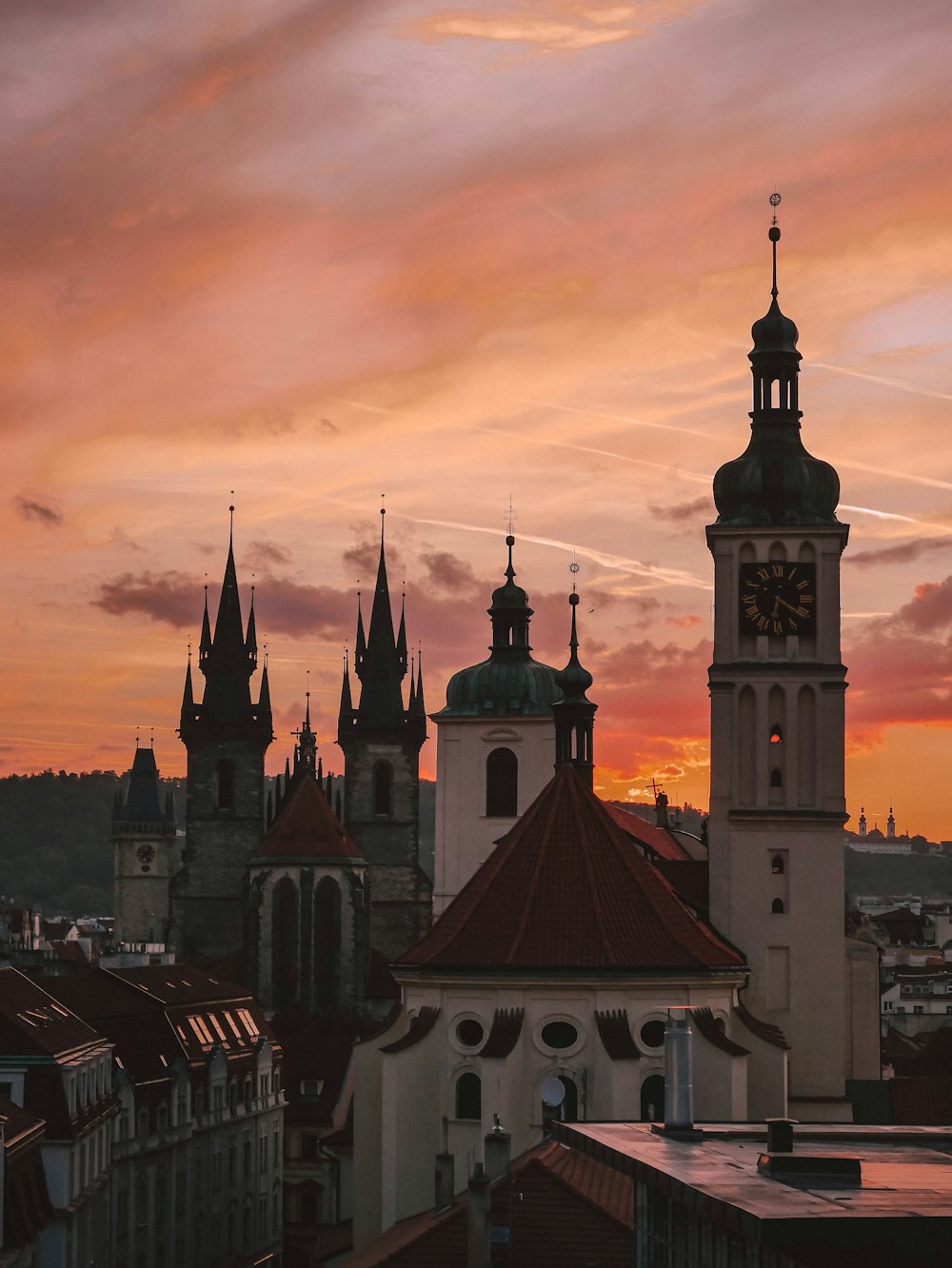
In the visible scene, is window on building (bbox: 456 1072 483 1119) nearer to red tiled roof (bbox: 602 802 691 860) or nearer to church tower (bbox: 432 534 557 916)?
red tiled roof (bbox: 602 802 691 860)

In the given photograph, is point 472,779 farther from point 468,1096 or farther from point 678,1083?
point 678,1083

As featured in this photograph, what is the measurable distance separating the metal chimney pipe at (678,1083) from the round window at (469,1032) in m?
16.7

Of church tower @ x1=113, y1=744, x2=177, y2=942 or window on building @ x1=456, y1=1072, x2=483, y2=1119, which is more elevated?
church tower @ x1=113, y1=744, x2=177, y2=942

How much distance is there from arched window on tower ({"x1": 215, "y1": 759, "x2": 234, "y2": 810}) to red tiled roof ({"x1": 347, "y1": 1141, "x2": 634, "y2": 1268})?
86221mm

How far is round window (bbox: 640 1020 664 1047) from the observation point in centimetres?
5266

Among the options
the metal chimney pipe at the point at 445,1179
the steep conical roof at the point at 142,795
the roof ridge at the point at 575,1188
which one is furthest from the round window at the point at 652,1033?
the steep conical roof at the point at 142,795

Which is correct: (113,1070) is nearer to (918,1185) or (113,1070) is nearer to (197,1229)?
(197,1229)

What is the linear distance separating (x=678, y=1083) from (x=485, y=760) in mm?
50974

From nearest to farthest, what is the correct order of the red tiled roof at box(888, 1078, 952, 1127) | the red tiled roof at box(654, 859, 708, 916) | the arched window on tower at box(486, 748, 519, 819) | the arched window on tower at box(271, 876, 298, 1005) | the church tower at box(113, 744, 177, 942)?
the red tiled roof at box(654, 859, 708, 916) → the red tiled roof at box(888, 1078, 952, 1127) → the arched window on tower at box(486, 748, 519, 819) → the arched window on tower at box(271, 876, 298, 1005) → the church tower at box(113, 744, 177, 942)

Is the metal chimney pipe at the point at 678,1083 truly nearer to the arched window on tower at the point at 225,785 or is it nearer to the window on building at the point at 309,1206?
the window on building at the point at 309,1206

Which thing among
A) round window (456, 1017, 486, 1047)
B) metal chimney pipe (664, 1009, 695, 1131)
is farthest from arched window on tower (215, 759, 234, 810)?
metal chimney pipe (664, 1009, 695, 1131)

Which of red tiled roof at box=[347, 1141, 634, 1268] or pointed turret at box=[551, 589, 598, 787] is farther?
pointed turret at box=[551, 589, 598, 787]

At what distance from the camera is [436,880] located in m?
84.0

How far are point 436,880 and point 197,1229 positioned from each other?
19.0 meters
